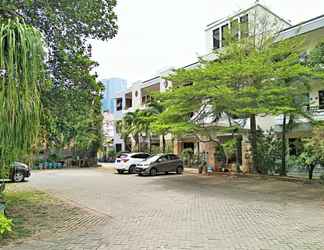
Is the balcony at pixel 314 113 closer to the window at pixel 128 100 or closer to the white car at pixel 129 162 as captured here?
the white car at pixel 129 162

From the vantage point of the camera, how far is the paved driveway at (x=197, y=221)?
7.31 meters

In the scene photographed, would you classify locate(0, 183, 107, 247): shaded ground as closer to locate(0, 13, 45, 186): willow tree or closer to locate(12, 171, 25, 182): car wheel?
locate(0, 13, 45, 186): willow tree

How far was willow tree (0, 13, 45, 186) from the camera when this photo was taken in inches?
277

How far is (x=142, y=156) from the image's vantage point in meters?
27.7

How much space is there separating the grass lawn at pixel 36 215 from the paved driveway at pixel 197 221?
0.60 meters

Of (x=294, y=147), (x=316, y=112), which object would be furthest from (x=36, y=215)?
(x=294, y=147)

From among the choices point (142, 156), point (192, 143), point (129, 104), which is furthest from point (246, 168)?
point (129, 104)

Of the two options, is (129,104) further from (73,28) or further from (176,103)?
(73,28)

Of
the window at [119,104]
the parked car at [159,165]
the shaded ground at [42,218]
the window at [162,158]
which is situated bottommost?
the shaded ground at [42,218]

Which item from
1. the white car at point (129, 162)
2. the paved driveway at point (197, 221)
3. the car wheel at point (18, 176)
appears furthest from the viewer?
the white car at point (129, 162)

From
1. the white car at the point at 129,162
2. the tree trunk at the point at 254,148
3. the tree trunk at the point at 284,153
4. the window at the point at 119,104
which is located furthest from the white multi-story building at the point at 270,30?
the window at the point at 119,104

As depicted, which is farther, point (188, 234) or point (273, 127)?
point (273, 127)

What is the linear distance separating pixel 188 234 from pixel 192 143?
2732 cm

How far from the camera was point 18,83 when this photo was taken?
721 cm
